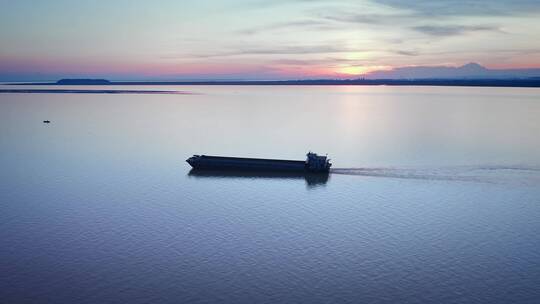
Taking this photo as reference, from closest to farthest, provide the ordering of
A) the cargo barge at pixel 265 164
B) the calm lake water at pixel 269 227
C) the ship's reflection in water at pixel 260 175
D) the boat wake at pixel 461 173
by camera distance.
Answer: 1. the calm lake water at pixel 269 227
2. the boat wake at pixel 461 173
3. the ship's reflection in water at pixel 260 175
4. the cargo barge at pixel 265 164

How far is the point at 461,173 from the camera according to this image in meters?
50.8

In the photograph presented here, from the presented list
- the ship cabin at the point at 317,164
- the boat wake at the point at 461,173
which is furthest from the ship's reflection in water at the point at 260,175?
the boat wake at the point at 461,173

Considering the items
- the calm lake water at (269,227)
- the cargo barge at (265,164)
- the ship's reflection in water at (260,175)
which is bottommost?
the calm lake water at (269,227)

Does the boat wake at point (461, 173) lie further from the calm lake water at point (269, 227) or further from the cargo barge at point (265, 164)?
the cargo barge at point (265, 164)

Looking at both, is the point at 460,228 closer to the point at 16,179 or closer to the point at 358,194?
the point at 358,194

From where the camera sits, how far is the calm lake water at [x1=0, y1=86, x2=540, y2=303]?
921 inches

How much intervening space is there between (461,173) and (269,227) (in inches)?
1070

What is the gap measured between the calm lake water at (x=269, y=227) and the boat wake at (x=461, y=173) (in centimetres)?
21

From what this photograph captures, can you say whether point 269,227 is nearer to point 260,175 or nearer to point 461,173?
point 260,175

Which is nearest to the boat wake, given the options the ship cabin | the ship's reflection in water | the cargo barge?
the ship cabin

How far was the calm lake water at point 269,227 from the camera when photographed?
23.4 m

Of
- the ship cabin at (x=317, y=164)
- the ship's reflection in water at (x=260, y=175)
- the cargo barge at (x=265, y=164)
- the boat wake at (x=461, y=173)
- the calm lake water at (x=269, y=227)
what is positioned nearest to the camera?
the calm lake water at (x=269, y=227)

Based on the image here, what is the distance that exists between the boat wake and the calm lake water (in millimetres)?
205

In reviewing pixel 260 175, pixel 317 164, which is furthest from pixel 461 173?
pixel 260 175
